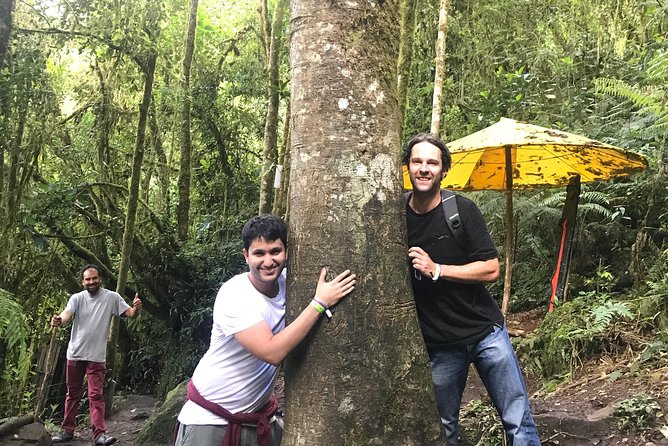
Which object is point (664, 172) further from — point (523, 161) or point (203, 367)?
point (203, 367)

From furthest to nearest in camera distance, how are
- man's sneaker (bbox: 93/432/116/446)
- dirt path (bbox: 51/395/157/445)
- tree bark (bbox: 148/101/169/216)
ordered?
tree bark (bbox: 148/101/169/216) < dirt path (bbox: 51/395/157/445) < man's sneaker (bbox: 93/432/116/446)

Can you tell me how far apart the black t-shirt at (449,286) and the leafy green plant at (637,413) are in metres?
2.02

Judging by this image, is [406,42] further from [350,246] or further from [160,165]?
[160,165]

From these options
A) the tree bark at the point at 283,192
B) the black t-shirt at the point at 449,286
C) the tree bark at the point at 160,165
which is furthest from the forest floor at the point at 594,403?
the tree bark at the point at 160,165

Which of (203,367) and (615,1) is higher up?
(615,1)

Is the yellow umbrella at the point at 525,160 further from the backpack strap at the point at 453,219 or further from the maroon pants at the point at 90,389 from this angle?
the maroon pants at the point at 90,389

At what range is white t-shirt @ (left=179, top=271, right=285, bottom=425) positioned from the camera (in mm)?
2865

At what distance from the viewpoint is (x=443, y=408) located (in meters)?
3.28

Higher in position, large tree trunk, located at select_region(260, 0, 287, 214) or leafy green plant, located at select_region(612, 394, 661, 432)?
large tree trunk, located at select_region(260, 0, 287, 214)

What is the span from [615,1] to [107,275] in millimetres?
10929

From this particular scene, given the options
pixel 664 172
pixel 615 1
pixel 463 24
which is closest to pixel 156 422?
pixel 664 172

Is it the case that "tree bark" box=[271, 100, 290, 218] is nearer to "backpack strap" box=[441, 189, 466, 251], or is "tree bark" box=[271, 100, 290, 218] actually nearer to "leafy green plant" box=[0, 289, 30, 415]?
"leafy green plant" box=[0, 289, 30, 415]

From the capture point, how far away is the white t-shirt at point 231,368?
287 cm

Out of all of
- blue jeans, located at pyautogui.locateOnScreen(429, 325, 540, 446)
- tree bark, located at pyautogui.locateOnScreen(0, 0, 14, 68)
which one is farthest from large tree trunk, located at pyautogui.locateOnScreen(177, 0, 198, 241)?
blue jeans, located at pyautogui.locateOnScreen(429, 325, 540, 446)
